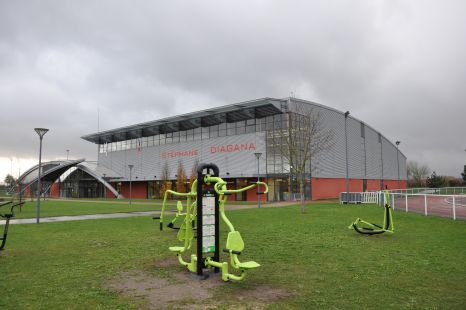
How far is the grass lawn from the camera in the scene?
5652mm

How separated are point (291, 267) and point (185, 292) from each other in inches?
106

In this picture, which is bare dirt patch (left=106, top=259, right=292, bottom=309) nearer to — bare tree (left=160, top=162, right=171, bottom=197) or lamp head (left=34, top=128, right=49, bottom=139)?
lamp head (left=34, top=128, right=49, bottom=139)

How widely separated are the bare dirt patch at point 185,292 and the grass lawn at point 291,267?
130 millimetres

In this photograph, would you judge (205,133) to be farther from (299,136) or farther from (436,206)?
(436,206)

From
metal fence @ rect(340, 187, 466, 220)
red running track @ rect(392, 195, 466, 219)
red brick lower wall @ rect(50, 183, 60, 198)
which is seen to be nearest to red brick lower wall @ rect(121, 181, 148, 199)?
red brick lower wall @ rect(50, 183, 60, 198)

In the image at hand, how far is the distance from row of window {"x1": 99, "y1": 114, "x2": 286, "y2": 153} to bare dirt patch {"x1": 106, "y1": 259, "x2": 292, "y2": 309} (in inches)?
1441

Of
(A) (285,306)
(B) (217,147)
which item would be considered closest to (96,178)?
(B) (217,147)

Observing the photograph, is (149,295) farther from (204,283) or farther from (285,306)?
(285,306)

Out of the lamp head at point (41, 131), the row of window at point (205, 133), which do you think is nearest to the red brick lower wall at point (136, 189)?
the row of window at point (205, 133)

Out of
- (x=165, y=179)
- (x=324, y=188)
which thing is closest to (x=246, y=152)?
(x=324, y=188)

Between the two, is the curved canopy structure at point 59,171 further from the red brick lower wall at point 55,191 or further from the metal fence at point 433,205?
the metal fence at point 433,205

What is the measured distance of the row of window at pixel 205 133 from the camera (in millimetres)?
44312

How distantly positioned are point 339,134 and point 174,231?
37.3 meters

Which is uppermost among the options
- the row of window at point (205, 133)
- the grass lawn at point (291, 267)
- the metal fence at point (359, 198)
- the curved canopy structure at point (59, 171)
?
the row of window at point (205, 133)
